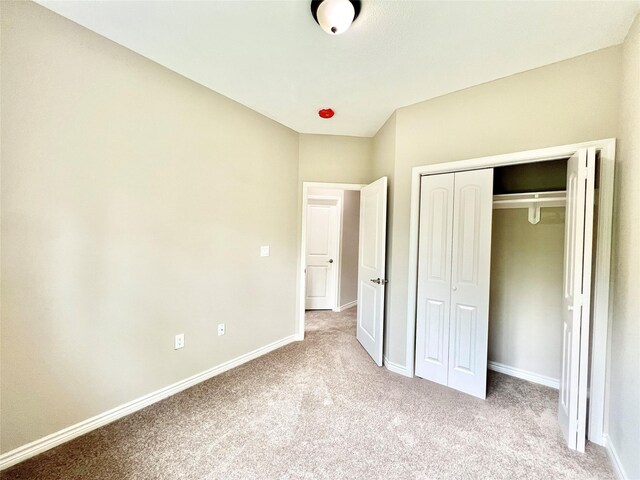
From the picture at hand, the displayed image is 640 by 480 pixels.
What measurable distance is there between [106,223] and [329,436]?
6.72 ft

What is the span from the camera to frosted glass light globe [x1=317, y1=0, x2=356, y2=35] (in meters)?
1.37

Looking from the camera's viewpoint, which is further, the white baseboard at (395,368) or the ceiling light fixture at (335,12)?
the white baseboard at (395,368)

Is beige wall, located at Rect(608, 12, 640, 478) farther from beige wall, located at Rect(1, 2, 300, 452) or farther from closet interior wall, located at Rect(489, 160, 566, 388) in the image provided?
beige wall, located at Rect(1, 2, 300, 452)

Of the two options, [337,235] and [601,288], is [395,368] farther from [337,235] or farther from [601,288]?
[337,235]

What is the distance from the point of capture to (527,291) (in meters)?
2.54

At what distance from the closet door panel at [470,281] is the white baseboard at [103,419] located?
6.75ft

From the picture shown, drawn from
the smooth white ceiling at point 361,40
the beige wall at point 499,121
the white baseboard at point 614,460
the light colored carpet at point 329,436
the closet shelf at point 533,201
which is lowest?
the light colored carpet at point 329,436

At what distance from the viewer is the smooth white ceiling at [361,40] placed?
4.83 ft

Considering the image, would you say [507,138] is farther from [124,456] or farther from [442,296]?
[124,456]

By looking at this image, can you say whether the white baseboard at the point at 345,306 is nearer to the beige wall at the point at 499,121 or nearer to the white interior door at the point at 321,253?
the white interior door at the point at 321,253

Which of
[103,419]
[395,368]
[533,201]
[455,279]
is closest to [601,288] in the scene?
[455,279]

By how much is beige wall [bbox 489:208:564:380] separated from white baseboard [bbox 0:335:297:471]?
8.70 feet

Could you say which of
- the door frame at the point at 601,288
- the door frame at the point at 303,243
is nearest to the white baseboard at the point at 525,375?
the door frame at the point at 601,288

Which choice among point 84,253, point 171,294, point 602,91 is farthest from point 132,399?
point 602,91
